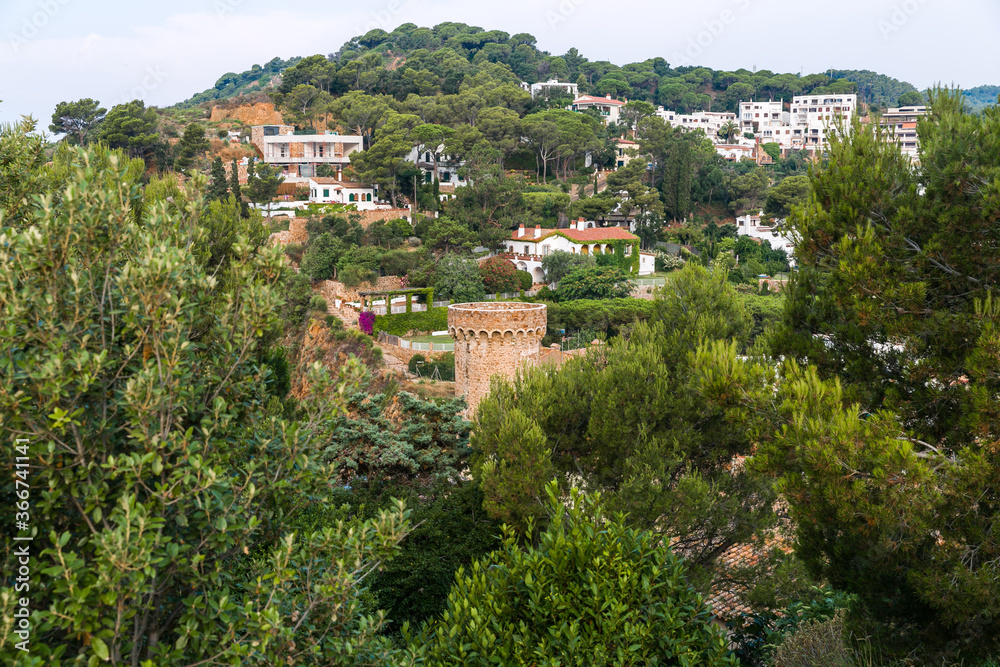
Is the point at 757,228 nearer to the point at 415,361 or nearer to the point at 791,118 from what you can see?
the point at 415,361

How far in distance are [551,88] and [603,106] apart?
8.71 meters

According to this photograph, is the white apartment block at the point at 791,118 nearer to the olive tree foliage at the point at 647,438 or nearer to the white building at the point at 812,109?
the white building at the point at 812,109

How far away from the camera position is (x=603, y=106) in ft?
304

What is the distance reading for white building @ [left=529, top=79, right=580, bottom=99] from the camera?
96.6 m

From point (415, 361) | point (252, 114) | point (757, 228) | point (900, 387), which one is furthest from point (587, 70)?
point (900, 387)

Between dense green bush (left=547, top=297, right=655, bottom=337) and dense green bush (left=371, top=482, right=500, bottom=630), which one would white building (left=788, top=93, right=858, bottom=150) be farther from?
dense green bush (left=371, top=482, right=500, bottom=630)

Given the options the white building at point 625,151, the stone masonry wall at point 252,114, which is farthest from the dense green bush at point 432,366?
the stone masonry wall at point 252,114

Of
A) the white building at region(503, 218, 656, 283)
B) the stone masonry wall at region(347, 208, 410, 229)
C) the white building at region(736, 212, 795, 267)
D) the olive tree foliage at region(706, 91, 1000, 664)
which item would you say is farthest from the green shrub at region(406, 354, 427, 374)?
the white building at region(736, 212, 795, 267)

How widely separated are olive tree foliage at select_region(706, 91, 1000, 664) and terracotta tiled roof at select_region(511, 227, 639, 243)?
39.6 metres

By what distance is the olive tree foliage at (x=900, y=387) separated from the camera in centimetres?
550

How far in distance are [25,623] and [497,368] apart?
14.5m

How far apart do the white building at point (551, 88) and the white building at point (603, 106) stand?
4.24 m

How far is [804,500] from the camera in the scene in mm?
5965

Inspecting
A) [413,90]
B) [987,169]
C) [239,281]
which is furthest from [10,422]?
[413,90]
